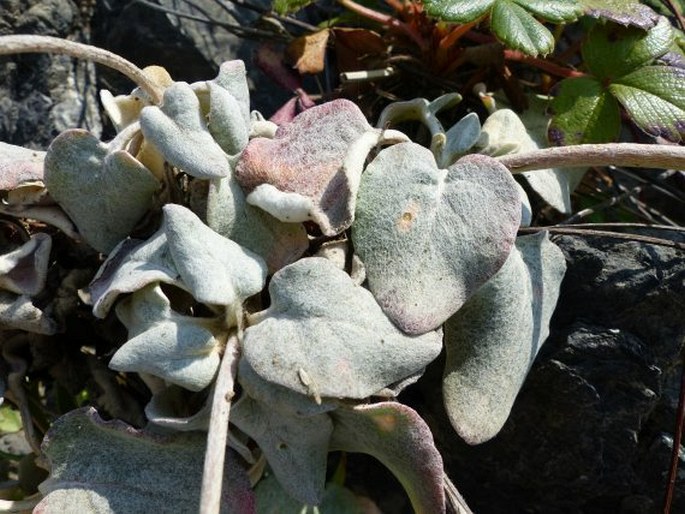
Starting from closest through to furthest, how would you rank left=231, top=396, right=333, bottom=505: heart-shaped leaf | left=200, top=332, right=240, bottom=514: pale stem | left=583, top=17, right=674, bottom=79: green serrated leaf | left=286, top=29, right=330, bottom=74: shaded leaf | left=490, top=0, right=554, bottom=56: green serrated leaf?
1. left=200, top=332, right=240, bottom=514: pale stem
2. left=231, top=396, right=333, bottom=505: heart-shaped leaf
3. left=490, top=0, right=554, bottom=56: green serrated leaf
4. left=583, top=17, right=674, bottom=79: green serrated leaf
5. left=286, top=29, right=330, bottom=74: shaded leaf

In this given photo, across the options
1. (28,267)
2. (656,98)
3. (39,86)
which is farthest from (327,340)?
(39,86)

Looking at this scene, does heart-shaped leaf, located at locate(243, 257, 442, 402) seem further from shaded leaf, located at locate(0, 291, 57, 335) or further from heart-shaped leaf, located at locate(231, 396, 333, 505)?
shaded leaf, located at locate(0, 291, 57, 335)

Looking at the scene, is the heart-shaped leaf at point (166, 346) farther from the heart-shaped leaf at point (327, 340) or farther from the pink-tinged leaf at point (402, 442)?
the pink-tinged leaf at point (402, 442)

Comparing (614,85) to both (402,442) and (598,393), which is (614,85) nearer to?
(598,393)

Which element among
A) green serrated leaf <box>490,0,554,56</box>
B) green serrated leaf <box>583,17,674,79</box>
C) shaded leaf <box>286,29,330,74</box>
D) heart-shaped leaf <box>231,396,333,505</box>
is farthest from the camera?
shaded leaf <box>286,29,330,74</box>


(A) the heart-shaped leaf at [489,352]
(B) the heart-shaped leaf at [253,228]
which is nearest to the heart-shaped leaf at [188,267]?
(B) the heart-shaped leaf at [253,228]

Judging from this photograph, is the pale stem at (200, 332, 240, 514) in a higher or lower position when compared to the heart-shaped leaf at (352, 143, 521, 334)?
lower

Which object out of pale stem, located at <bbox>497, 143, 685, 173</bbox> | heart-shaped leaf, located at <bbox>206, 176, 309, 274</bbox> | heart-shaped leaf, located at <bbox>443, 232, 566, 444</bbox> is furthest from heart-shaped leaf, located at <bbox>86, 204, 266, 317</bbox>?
pale stem, located at <bbox>497, 143, 685, 173</bbox>
